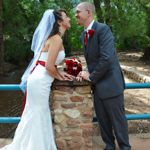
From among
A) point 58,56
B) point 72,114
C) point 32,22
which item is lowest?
point 32,22

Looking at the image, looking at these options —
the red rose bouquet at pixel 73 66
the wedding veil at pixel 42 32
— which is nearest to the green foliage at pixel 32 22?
the red rose bouquet at pixel 73 66

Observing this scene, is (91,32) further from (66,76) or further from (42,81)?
(42,81)

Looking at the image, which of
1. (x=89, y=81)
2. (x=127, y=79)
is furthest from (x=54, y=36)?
(x=127, y=79)

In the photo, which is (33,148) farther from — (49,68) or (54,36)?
(54,36)

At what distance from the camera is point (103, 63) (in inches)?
165

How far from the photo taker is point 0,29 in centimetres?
1959

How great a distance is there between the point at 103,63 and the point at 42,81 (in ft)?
2.24

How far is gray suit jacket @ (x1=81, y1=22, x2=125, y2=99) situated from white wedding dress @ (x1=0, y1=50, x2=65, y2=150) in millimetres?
344

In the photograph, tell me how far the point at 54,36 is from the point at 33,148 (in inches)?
49.1

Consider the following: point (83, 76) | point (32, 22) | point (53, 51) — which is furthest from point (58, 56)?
point (32, 22)

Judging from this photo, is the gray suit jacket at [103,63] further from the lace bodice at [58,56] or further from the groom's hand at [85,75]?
the lace bodice at [58,56]

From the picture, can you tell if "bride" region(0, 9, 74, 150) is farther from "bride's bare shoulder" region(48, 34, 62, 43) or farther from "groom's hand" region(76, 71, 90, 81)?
"groom's hand" region(76, 71, 90, 81)

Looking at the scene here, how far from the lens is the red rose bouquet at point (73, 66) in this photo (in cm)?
443

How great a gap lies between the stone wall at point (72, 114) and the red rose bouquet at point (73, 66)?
0.14 m
